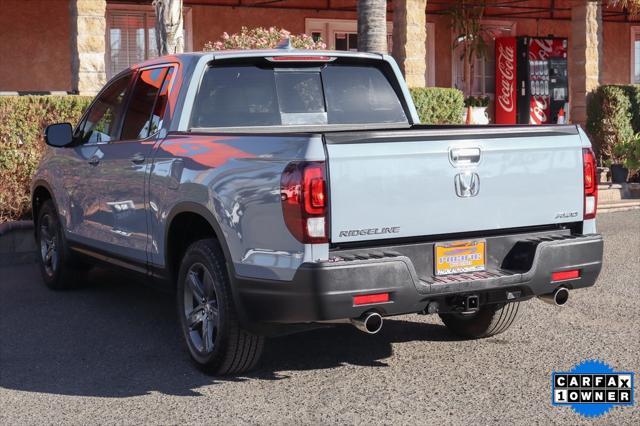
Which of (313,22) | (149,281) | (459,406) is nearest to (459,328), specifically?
(459,406)

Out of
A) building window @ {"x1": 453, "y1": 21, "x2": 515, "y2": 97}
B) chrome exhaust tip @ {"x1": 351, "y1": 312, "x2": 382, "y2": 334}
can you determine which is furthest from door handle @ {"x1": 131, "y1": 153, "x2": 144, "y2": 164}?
building window @ {"x1": 453, "y1": 21, "x2": 515, "y2": 97}

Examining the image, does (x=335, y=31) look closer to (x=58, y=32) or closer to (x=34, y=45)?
(x=58, y=32)

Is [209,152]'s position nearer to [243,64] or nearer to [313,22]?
[243,64]

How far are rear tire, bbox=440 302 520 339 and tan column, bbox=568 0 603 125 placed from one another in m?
12.4

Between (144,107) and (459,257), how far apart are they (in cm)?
261

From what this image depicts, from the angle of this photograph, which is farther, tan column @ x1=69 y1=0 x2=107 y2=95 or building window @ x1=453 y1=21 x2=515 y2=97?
building window @ x1=453 y1=21 x2=515 y2=97

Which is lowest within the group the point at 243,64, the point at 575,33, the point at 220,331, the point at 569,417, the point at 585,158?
the point at 569,417

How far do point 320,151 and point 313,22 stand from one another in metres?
16.3

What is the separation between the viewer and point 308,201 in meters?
4.71

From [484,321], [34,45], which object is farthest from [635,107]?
[484,321]

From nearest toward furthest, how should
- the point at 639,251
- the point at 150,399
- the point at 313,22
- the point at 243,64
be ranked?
the point at 150,399, the point at 243,64, the point at 639,251, the point at 313,22

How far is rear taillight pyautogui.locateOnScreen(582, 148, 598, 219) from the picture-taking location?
18.2 feet

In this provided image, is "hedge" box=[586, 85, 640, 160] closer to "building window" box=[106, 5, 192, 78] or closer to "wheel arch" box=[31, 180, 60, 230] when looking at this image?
"building window" box=[106, 5, 192, 78]

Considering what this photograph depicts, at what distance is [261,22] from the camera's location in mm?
19719
